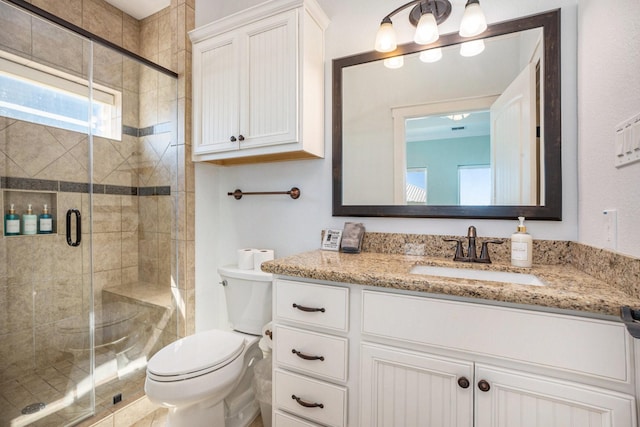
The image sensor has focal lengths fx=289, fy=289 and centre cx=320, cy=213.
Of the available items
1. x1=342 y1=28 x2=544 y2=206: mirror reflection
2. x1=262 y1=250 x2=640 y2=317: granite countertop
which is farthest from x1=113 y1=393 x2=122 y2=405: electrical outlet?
x1=342 y1=28 x2=544 y2=206: mirror reflection

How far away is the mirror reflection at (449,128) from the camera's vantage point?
1260mm

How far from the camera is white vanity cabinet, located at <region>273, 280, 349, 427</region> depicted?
3.39 feet

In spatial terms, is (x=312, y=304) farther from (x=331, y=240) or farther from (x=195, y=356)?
(x=195, y=356)

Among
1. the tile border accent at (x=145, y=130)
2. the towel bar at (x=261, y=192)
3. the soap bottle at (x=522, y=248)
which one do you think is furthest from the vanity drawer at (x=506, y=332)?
the tile border accent at (x=145, y=130)

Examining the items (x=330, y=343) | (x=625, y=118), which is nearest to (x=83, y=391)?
(x=330, y=343)

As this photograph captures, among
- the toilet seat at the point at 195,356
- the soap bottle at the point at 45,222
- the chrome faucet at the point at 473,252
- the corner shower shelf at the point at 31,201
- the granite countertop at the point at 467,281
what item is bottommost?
the toilet seat at the point at 195,356

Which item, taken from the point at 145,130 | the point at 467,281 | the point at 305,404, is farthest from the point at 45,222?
the point at 467,281

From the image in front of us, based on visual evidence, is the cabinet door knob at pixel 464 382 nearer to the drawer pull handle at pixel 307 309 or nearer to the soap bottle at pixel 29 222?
the drawer pull handle at pixel 307 309

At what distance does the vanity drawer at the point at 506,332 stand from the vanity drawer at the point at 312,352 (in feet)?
0.47

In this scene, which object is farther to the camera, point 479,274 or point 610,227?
point 479,274

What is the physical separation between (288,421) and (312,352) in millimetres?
327

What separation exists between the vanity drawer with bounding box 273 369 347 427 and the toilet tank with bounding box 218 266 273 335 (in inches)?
18.1

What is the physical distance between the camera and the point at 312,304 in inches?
42.3

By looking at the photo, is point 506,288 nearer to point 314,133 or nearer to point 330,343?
point 330,343
